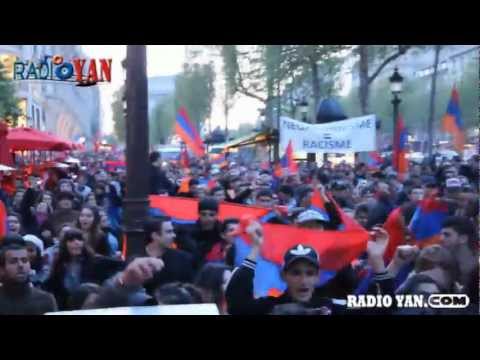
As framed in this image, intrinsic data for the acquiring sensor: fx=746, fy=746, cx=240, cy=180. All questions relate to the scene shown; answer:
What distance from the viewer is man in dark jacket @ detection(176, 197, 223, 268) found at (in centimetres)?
642

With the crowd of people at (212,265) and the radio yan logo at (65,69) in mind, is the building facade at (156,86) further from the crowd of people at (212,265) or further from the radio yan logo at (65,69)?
the crowd of people at (212,265)

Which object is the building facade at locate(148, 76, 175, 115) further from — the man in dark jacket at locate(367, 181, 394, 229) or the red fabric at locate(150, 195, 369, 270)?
the man in dark jacket at locate(367, 181, 394, 229)

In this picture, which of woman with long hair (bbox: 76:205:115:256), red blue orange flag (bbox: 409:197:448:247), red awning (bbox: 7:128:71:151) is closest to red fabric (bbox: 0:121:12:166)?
red awning (bbox: 7:128:71:151)

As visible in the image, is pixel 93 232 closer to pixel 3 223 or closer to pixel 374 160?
pixel 3 223

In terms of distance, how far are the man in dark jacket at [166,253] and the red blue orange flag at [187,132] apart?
247 inches

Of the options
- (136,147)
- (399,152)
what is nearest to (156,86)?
(136,147)

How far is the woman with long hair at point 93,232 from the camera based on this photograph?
6332 millimetres

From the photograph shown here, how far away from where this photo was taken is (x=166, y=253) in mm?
5688

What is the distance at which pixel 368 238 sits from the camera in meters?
5.32

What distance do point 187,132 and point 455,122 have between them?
4338 mm
